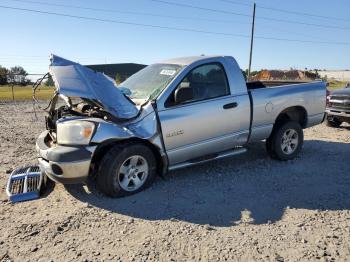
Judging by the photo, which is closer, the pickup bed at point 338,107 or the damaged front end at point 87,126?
the damaged front end at point 87,126

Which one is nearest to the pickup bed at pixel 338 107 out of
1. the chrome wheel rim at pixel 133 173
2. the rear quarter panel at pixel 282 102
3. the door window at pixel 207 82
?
the rear quarter panel at pixel 282 102

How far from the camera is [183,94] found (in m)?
5.22

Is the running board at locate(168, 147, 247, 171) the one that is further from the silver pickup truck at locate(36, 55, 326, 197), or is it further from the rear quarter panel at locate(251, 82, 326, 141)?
the rear quarter panel at locate(251, 82, 326, 141)

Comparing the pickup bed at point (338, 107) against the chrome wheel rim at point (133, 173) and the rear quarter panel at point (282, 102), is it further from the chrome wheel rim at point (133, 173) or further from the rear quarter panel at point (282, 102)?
the chrome wheel rim at point (133, 173)

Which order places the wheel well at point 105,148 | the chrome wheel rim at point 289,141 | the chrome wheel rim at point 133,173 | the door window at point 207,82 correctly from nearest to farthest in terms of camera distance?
the wheel well at point 105,148, the chrome wheel rim at point 133,173, the door window at point 207,82, the chrome wheel rim at point 289,141

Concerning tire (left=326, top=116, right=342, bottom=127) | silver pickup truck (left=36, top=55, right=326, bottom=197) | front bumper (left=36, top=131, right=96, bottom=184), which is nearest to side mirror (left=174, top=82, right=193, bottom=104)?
silver pickup truck (left=36, top=55, right=326, bottom=197)

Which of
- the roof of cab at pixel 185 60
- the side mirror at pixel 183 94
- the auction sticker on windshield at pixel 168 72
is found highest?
the roof of cab at pixel 185 60

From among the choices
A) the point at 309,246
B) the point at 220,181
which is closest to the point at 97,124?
the point at 220,181

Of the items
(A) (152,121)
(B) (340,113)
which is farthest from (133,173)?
(B) (340,113)

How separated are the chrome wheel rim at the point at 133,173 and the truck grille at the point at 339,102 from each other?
23.6ft

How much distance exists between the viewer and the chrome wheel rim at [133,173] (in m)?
4.86

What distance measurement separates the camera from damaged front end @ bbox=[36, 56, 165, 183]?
454 cm

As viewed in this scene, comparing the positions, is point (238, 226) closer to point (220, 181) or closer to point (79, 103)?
point (220, 181)

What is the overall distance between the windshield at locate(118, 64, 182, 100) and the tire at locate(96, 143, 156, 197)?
0.85 m
